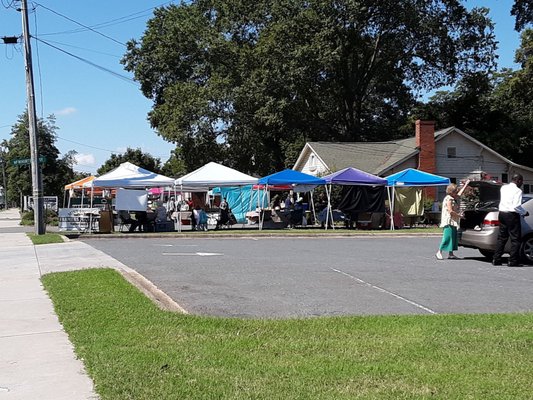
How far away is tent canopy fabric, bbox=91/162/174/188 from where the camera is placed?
2589cm

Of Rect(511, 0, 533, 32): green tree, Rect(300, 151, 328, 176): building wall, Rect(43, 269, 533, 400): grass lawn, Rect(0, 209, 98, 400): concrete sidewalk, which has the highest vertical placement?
Rect(511, 0, 533, 32): green tree

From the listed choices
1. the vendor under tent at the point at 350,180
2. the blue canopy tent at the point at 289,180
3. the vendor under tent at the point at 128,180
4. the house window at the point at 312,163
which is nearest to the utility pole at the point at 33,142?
the vendor under tent at the point at 128,180

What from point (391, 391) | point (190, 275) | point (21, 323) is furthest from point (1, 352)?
point (190, 275)

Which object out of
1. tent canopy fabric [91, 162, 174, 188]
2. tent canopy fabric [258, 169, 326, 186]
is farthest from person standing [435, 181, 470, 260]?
tent canopy fabric [91, 162, 174, 188]

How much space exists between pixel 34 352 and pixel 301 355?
2837mm

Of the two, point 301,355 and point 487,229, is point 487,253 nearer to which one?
point 487,229

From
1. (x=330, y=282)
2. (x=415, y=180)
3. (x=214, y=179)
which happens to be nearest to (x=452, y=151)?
(x=415, y=180)

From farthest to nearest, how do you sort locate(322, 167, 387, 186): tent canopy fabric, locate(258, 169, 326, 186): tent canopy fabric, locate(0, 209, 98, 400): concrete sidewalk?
locate(258, 169, 326, 186): tent canopy fabric
locate(322, 167, 387, 186): tent canopy fabric
locate(0, 209, 98, 400): concrete sidewalk

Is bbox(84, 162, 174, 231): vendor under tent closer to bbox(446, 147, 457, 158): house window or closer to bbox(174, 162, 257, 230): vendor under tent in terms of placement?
bbox(174, 162, 257, 230): vendor under tent

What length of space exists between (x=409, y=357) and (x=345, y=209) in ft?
77.0

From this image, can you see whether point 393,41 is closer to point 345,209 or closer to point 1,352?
point 345,209

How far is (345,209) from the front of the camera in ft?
95.1

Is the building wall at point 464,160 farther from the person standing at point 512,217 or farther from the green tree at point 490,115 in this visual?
the person standing at point 512,217

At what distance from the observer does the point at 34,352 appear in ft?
20.7
